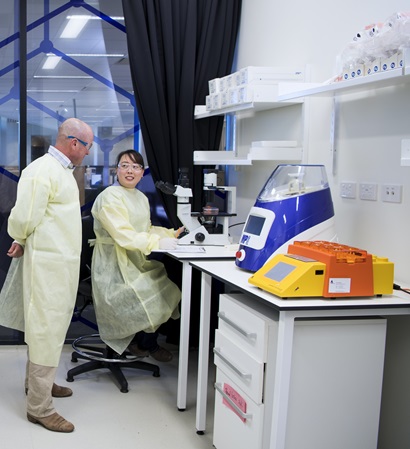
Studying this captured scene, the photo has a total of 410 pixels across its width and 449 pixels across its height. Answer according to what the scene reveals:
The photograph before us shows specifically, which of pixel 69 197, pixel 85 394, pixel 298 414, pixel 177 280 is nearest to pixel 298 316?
pixel 298 414

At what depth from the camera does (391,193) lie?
2555 millimetres

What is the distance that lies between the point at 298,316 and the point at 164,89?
7.86 feet

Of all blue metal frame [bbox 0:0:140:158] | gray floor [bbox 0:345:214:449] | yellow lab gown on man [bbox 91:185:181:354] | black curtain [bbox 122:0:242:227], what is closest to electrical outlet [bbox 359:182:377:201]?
yellow lab gown on man [bbox 91:185:181:354]

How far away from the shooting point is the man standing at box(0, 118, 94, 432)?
2.86m

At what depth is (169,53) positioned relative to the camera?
404 cm

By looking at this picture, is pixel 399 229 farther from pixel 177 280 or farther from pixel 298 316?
pixel 177 280

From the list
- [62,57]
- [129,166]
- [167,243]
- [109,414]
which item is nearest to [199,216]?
[167,243]

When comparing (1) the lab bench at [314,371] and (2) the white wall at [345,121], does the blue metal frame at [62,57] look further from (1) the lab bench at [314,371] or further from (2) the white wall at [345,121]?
(1) the lab bench at [314,371]

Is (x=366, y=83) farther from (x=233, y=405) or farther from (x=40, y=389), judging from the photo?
(x=40, y=389)

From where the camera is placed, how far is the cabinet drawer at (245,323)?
2.22 meters

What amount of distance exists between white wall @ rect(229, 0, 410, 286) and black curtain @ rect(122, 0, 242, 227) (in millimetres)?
333

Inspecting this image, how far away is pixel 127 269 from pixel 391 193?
1580 mm

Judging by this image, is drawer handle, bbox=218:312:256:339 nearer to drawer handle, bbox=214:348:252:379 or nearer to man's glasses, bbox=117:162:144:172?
drawer handle, bbox=214:348:252:379

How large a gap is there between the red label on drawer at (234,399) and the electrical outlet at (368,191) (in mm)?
994
